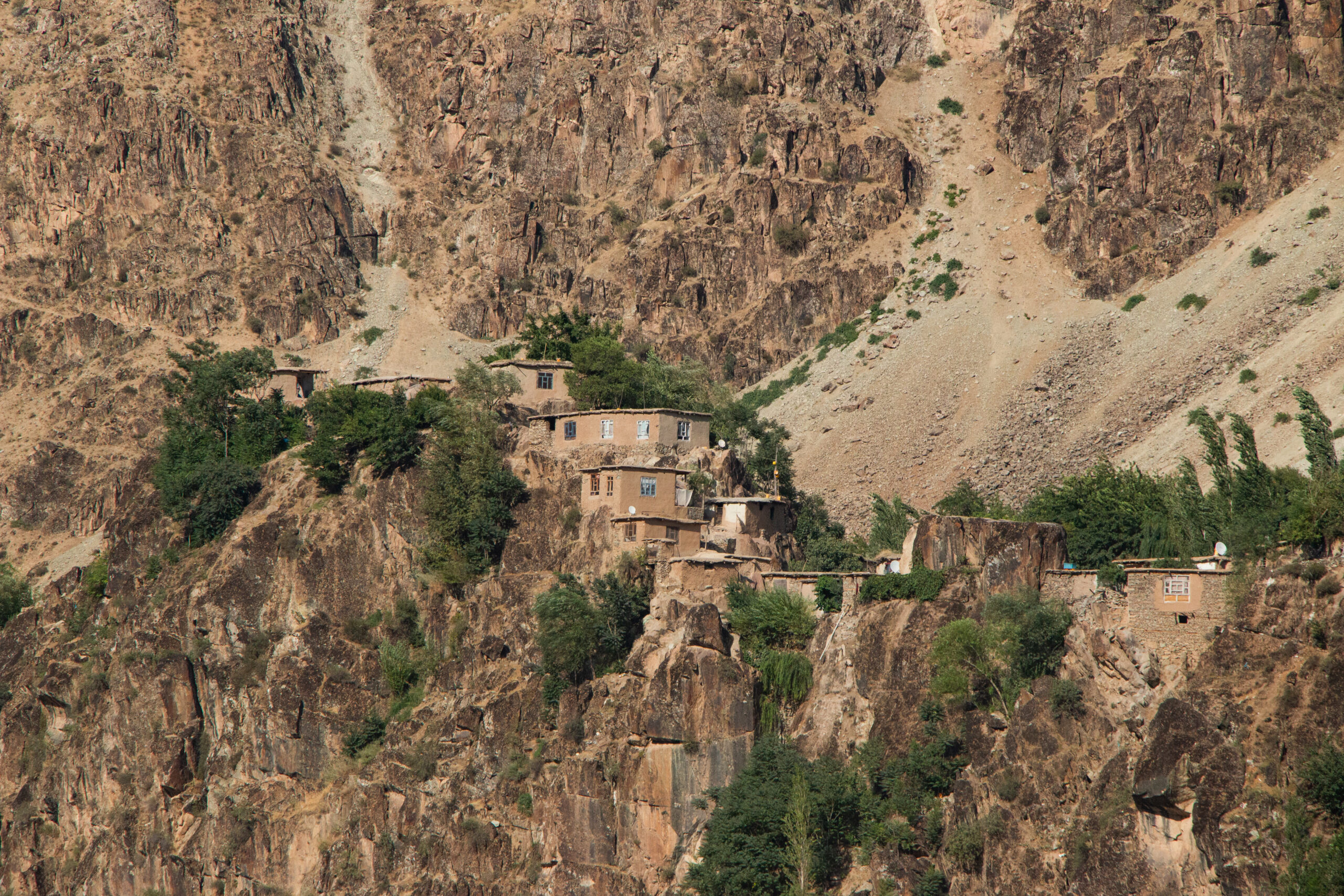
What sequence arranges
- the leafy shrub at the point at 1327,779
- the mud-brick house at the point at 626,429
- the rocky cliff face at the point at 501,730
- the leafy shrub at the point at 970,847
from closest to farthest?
the leafy shrub at the point at 1327,779 < the rocky cliff face at the point at 501,730 < the leafy shrub at the point at 970,847 < the mud-brick house at the point at 626,429

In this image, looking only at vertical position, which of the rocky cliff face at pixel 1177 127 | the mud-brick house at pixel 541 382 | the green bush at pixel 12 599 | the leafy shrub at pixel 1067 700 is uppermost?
the rocky cliff face at pixel 1177 127

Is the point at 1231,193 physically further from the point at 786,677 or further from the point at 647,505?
the point at 786,677

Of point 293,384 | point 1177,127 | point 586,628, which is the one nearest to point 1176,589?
point 586,628

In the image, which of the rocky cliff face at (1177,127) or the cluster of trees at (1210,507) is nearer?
the cluster of trees at (1210,507)

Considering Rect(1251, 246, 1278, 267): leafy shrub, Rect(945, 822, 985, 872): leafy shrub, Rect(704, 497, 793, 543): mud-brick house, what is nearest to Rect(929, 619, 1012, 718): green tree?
Rect(945, 822, 985, 872): leafy shrub

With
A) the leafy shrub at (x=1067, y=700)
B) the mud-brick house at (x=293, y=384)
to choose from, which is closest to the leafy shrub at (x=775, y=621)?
the leafy shrub at (x=1067, y=700)

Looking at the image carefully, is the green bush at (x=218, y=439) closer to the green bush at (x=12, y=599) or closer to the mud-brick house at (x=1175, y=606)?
the green bush at (x=12, y=599)

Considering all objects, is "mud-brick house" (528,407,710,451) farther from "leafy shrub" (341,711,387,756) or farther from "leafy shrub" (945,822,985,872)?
"leafy shrub" (945,822,985,872)

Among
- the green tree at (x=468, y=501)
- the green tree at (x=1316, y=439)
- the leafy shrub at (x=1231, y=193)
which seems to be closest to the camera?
the green tree at (x=1316, y=439)
